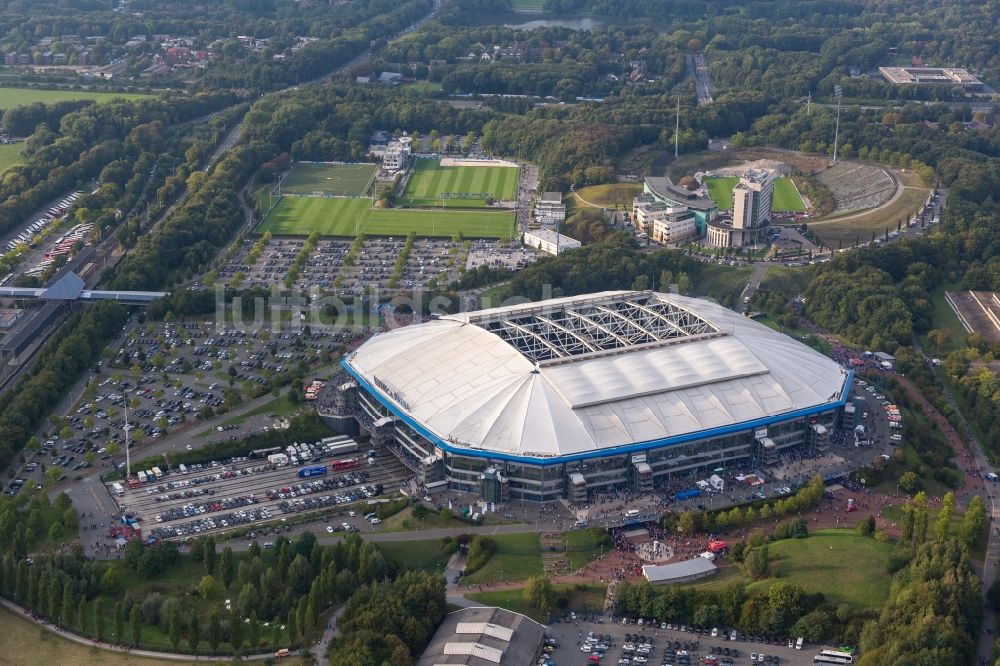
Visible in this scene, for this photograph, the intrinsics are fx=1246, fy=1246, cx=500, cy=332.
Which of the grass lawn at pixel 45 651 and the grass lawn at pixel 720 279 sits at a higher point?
the grass lawn at pixel 45 651

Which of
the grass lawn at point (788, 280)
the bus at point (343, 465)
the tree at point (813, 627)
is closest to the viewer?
the tree at point (813, 627)

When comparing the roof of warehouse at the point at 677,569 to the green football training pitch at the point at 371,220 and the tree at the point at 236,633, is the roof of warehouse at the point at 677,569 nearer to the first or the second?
the tree at the point at 236,633

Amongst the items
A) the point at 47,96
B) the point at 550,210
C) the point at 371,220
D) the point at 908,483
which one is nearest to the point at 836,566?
the point at 908,483

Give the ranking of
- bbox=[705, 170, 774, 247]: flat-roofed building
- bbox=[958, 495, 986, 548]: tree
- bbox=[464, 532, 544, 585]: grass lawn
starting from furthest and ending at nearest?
bbox=[705, 170, 774, 247]: flat-roofed building
bbox=[958, 495, 986, 548]: tree
bbox=[464, 532, 544, 585]: grass lawn

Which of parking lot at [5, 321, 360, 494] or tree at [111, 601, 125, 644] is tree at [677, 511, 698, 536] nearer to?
parking lot at [5, 321, 360, 494]

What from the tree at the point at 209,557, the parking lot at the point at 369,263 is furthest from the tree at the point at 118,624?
the parking lot at the point at 369,263

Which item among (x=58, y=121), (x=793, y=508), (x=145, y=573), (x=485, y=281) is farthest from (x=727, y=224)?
(x=58, y=121)

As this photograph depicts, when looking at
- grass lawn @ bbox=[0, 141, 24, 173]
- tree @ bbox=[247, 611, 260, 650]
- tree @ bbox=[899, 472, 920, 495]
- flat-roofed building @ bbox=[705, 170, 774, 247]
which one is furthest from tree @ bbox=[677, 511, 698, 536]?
grass lawn @ bbox=[0, 141, 24, 173]
